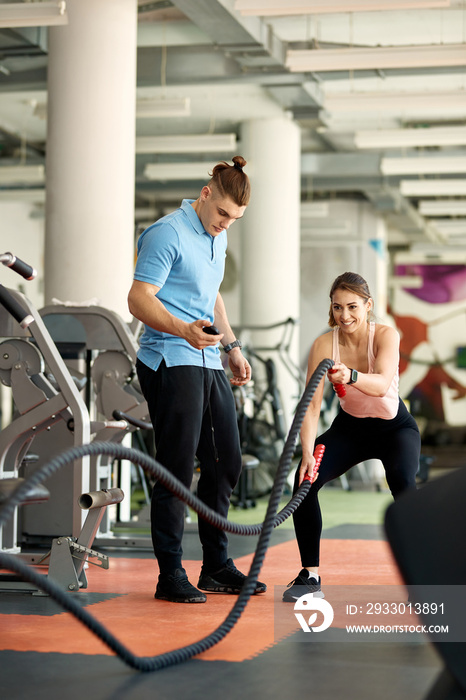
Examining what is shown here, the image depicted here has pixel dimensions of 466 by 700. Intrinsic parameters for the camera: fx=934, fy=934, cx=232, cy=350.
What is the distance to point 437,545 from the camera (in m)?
1.36

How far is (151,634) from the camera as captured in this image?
272 centimetres

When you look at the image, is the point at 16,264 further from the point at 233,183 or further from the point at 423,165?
the point at 423,165

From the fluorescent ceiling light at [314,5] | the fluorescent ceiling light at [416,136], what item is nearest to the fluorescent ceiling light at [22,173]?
the fluorescent ceiling light at [416,136]

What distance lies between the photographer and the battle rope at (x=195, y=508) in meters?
1.74

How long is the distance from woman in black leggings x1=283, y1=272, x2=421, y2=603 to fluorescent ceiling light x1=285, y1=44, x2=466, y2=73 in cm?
395

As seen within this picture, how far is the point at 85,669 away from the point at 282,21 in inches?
268

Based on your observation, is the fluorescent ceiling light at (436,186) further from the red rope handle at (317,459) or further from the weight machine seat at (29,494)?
the weight machine seat at (29,494)

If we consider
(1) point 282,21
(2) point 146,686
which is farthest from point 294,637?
(1) point 282,21

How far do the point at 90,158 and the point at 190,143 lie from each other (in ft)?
9.77

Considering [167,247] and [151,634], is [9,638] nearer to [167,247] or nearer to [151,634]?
[151,634]

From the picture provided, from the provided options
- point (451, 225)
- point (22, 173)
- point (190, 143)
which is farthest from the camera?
point (451, 225)

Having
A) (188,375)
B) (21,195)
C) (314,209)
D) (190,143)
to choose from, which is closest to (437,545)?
(188,375)

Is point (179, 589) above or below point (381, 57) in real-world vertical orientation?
below

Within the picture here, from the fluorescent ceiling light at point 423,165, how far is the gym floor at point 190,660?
6199mm
